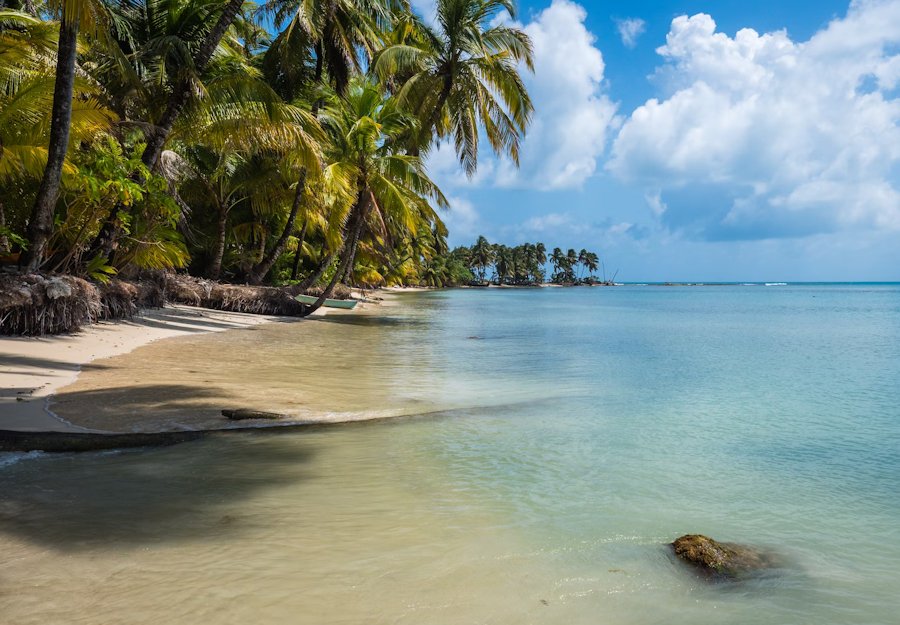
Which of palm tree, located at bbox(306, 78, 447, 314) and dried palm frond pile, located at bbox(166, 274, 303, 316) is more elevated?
palm tree, located at bbox(306, 78, 447, 314)

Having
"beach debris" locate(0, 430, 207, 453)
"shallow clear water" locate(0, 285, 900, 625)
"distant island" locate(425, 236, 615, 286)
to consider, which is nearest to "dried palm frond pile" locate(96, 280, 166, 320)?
"shallow clear water" locate(0, 285, 900, 625)

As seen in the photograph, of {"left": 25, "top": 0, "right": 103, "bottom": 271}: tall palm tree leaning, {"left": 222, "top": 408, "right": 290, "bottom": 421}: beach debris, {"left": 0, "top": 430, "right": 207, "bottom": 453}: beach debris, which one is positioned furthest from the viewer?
{"left": 25, "top": 0, "right": 103, "bottom": 271}: tall palm tree leaning

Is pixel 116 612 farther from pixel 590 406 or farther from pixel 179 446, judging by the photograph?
pixel 590 406

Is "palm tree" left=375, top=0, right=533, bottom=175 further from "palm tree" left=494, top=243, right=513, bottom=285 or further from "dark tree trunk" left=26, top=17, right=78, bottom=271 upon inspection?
"palm tree" left=494, top=243, right=513, bottom=285

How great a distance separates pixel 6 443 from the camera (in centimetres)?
453

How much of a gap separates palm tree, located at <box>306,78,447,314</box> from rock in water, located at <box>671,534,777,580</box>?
1636cm

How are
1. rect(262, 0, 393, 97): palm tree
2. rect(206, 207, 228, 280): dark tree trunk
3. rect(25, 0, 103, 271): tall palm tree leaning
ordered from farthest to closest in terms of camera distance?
rect(206, 207, 228, 280): dark tree trunk
rect(262, 0, 393, 97): palm tree
rect(25, 0, 103, 271): tall palm tree leaning

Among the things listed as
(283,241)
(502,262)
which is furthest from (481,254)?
(283,241)

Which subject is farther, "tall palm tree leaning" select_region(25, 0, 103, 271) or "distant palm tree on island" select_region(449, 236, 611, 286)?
"distant palm tree on island" select_region(449, 236, 611, 286)

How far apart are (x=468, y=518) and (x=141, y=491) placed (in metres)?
2.09

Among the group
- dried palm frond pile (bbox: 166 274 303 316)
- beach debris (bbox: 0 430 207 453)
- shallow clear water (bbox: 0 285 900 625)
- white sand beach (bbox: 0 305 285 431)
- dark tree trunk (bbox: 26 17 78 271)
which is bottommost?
shallow clear water (bbox: 0 285 900 625)

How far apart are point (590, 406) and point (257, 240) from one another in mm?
20812

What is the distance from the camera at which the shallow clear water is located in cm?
283

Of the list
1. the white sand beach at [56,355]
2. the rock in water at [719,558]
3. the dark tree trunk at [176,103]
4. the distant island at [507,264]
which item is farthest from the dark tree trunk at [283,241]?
the distant island at [507,264]
